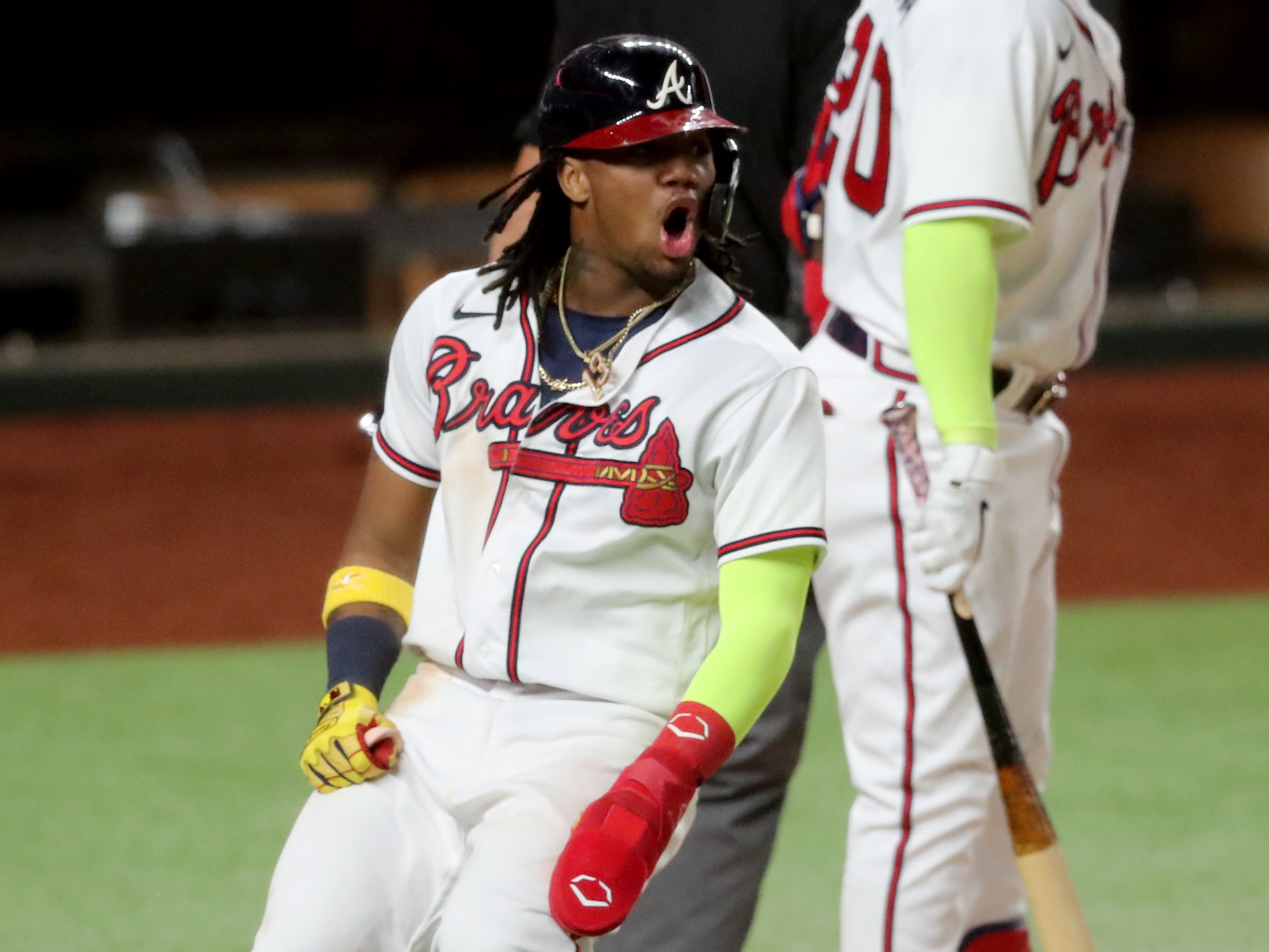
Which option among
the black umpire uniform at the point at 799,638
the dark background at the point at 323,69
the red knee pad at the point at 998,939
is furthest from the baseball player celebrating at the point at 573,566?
the dark background at the point at 323,69

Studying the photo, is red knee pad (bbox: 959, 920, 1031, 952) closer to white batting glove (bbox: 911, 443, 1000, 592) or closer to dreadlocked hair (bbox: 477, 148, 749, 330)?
white batting glove (bbox: 911, 443, 1000, 592)

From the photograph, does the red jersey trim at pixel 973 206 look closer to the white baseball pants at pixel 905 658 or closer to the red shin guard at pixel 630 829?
the white baseball pants at pixel 905 658

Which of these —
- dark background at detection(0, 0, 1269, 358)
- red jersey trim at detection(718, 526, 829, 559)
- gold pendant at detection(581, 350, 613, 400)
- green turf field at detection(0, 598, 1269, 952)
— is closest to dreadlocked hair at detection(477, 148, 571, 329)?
gold pendant at detection(581, 350, 613, 400)


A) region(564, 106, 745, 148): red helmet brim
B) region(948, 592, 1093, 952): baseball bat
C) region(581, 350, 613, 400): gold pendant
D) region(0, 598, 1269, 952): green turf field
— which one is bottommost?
region(0, 598, 1269, 952): green turf field

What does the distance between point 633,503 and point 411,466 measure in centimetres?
35

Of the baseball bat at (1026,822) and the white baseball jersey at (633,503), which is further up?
the white baseball jersey at (633,503)

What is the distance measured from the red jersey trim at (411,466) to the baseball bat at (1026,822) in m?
0.68

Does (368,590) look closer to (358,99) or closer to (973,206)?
(973,206)

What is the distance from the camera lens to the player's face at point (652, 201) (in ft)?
6.66

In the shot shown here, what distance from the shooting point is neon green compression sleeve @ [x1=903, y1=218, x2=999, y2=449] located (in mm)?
2262

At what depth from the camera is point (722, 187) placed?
220 centimetres

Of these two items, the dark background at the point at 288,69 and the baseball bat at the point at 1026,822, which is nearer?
the baseball bat at the point at 1026,822

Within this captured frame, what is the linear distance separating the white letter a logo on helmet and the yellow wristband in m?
0.66

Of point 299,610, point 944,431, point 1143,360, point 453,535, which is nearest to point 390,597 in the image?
point 453,535
